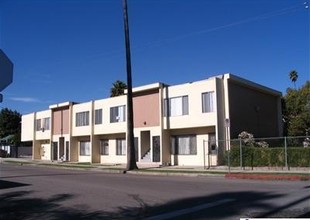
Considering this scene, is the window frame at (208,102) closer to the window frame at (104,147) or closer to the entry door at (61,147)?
the window frame at (104,147)

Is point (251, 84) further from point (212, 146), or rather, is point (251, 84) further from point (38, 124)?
point (38, 124)

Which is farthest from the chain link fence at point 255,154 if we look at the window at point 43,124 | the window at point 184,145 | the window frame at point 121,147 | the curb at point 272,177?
the window at point 43,124

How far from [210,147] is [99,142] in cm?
1678

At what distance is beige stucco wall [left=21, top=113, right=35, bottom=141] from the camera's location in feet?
199

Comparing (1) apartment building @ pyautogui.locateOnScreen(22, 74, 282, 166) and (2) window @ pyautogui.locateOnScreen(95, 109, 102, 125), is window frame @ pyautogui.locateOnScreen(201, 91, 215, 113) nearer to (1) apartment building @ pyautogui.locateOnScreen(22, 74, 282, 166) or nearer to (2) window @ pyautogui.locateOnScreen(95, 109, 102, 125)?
(1) apartment building @ pyautogui.locateOnScreen(22, 74, 282, 166)

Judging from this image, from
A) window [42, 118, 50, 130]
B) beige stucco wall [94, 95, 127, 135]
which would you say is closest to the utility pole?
beige stucco wall [94, 95, 127, 135]

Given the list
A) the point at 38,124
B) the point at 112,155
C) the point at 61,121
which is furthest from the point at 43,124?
the point at 112,155

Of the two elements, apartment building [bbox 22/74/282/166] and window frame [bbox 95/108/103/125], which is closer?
apartment building [bbox 22/74/282/166]

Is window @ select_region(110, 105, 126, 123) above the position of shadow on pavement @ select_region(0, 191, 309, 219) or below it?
above

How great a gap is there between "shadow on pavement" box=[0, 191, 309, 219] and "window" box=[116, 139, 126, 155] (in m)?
28.1

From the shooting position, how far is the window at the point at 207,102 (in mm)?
33125

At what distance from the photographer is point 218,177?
23484mm

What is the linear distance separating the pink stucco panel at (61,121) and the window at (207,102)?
22.5 meters

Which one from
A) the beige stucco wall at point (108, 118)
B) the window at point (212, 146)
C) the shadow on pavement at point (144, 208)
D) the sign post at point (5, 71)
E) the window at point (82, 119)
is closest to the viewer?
the sign post at point (5, 71)
